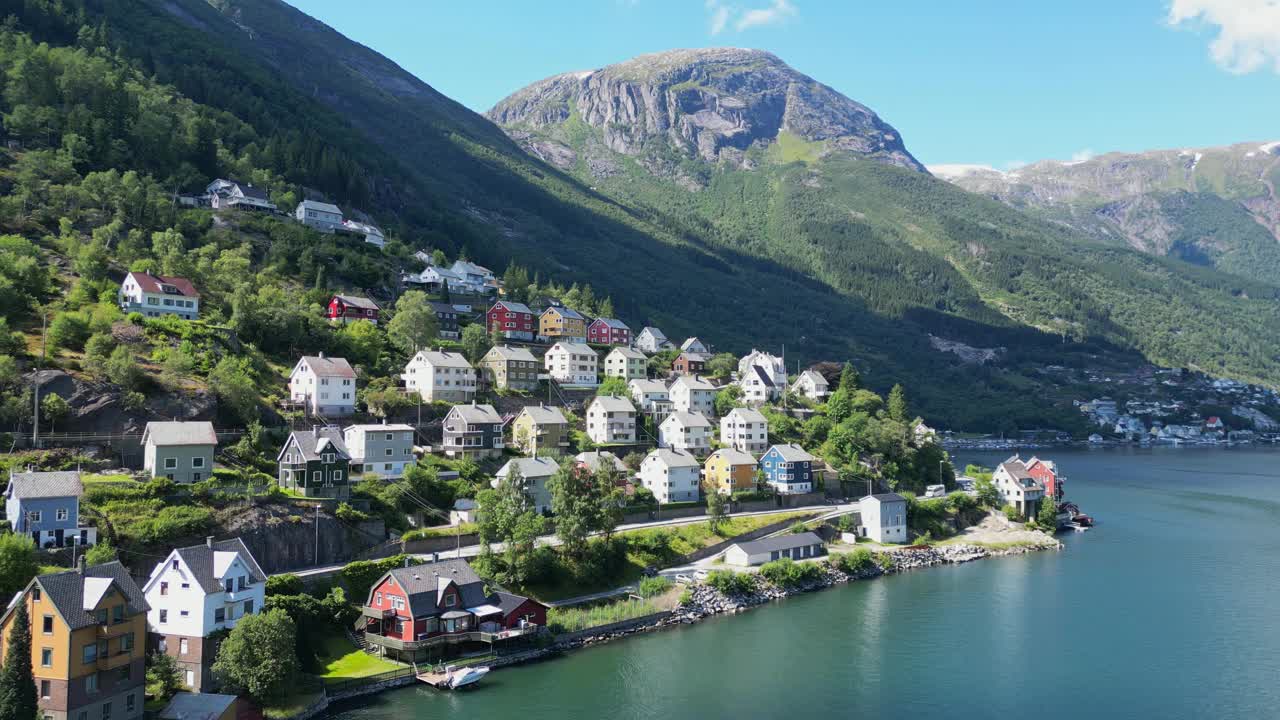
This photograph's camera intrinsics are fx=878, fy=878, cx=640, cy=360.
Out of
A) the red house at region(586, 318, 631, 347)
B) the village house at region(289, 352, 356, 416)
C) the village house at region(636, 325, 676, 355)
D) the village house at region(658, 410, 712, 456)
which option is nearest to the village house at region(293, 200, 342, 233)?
the red house at region(586, 318, 631, 347)

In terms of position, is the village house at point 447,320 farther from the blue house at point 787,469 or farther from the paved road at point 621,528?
the paved road at point 621,528

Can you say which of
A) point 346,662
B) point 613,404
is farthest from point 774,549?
point 346,662

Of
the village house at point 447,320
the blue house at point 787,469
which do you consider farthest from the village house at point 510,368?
the blue house at point 787,469

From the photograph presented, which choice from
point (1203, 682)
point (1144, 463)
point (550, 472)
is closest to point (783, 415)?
point (550, 472)

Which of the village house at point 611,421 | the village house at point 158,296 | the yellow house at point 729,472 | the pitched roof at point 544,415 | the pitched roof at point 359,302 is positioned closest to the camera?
the village house at point 158,296

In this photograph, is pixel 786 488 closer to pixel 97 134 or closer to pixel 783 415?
pixel 783 415

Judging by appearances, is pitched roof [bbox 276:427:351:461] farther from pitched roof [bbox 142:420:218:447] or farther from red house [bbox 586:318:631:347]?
red house [bbox 586:318:631:347]
